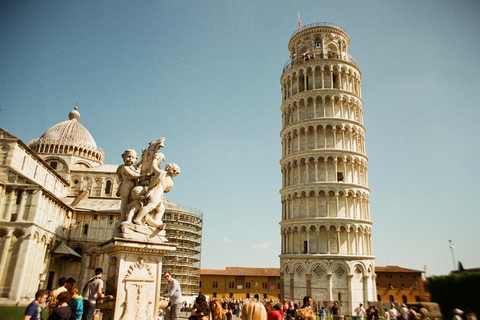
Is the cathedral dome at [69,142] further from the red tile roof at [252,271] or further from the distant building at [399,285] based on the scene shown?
the distant building at [399,285]

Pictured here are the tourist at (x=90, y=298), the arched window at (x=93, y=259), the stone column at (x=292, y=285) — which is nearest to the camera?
the tourist at (x=90, y=298)

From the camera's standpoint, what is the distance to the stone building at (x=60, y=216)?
3200cm

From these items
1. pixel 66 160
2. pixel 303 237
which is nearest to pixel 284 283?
pixel 303 237

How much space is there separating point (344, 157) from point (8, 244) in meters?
A: 34.4

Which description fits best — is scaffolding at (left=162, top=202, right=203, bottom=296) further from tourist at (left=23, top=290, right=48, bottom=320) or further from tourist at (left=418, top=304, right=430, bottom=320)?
tourist at (left=23, top=290, right=48, bottom=320)

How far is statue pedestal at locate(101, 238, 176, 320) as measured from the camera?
5637mm

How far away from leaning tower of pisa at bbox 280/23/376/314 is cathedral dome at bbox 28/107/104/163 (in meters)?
33.7

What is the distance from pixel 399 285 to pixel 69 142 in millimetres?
63439

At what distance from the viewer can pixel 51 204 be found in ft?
125

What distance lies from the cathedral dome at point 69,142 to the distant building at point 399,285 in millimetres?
55407

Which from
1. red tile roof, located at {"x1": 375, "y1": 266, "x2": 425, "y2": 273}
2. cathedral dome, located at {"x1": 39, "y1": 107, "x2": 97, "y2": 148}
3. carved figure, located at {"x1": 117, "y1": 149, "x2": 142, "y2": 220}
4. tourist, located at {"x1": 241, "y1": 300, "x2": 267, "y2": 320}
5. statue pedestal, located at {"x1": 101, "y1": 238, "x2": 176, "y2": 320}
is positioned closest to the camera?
tourist, located at {"x1": 241, "y1": 300, "x2": 267, "y2": 320}

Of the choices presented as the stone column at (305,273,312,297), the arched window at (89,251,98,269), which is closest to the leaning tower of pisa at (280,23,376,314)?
the stone column at (305,273,312,297)

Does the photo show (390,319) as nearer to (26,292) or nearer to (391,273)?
(26,292)

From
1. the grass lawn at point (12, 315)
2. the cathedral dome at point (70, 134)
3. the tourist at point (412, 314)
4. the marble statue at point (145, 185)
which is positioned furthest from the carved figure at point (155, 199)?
the cathedral dome at point (70, 134)
